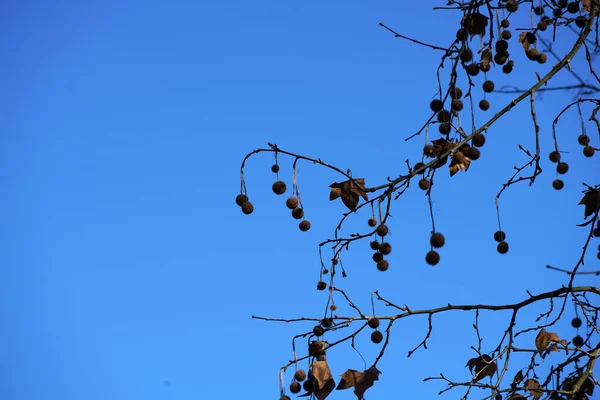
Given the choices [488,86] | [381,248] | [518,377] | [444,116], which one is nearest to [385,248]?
[381,248]

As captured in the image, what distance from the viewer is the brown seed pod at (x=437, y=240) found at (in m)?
3.92

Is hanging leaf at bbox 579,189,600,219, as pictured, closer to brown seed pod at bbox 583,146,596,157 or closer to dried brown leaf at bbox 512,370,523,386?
brown seed pod at bbox 583,146,596,157

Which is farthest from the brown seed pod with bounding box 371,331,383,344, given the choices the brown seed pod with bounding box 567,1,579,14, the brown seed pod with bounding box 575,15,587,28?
the brown seed pod with bounding box 567,1,579,14

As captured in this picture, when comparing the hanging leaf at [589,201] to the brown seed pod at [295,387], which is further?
the hanging leaf at [589,201]

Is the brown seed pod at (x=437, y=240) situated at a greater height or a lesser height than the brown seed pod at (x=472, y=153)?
lesser

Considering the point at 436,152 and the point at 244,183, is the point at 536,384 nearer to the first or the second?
the point at 436,152

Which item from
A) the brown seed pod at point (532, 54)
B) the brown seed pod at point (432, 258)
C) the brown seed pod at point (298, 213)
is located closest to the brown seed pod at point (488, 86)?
the brown seed pod at point (532, 54)

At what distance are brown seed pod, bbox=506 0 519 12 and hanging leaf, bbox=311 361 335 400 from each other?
2.13 meters

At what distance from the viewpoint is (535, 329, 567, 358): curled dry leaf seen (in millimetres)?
3881

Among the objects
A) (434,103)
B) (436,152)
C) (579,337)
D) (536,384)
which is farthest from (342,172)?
(579,337)

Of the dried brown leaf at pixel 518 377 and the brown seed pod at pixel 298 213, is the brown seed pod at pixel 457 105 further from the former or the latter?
the dried brown leaf at pixel 518 377

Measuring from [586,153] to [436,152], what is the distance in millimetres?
1205

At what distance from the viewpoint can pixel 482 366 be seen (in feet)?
13.2

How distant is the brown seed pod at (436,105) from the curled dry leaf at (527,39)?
784 mm
